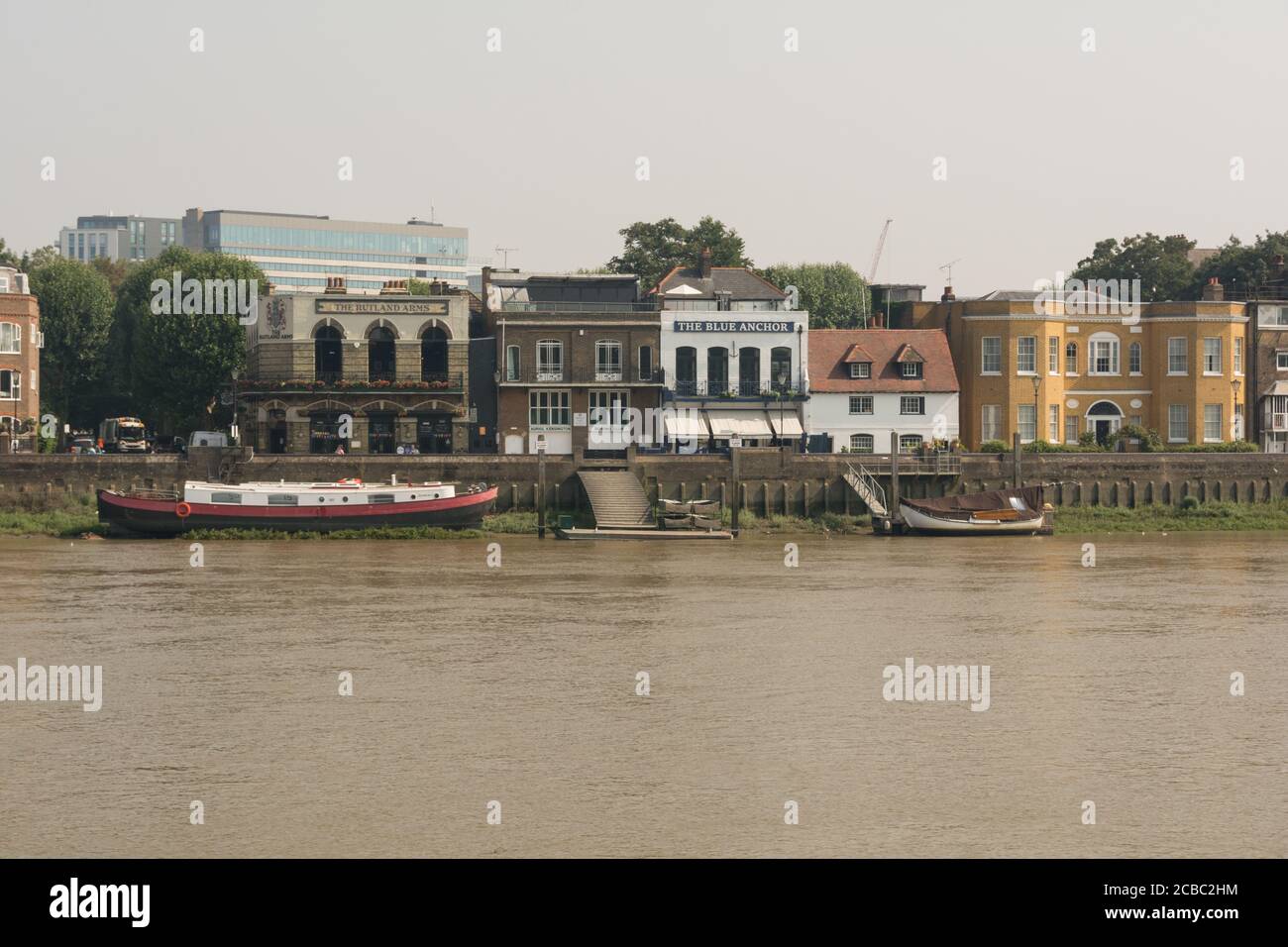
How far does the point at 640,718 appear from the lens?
28719 millimetres

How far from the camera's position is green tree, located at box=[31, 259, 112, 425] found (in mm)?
102188

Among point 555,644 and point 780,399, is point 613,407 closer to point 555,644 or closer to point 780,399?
point 780,399

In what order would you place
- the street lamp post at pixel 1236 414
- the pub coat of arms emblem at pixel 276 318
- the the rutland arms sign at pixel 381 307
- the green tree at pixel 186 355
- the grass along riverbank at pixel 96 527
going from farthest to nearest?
the green tree at pixel 186 355 → the street lamp post at pixel 1236 414 → the the rutland arms sign at pixel 381 307 → the pub coat of arms emblem at pixel 276 318 → the grass along riverbank at pixel 96 527

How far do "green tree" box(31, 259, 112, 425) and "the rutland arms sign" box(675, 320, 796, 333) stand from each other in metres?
40.9

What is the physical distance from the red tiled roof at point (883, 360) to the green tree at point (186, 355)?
29.4 meters

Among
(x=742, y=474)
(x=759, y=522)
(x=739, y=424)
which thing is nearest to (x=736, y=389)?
(x=739, y=424)

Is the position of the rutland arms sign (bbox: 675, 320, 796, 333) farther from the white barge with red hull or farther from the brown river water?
the brown river water

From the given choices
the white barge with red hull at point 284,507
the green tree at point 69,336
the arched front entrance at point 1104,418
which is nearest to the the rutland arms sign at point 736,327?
the arched front entrance at point 1104,418

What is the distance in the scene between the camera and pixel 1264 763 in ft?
83.1

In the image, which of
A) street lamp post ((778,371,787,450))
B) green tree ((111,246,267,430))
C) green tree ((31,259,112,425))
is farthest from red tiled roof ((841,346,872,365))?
green tree ((31,259,112,425))

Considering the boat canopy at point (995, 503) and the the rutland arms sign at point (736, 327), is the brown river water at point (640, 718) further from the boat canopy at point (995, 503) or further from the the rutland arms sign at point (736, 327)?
the the rutland arms sign at point (736, 327)

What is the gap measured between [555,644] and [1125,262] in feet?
308

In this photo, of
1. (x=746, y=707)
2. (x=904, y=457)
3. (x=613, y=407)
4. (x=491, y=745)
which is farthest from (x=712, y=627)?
(x=613, y=407)

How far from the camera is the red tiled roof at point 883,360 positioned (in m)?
81.7
